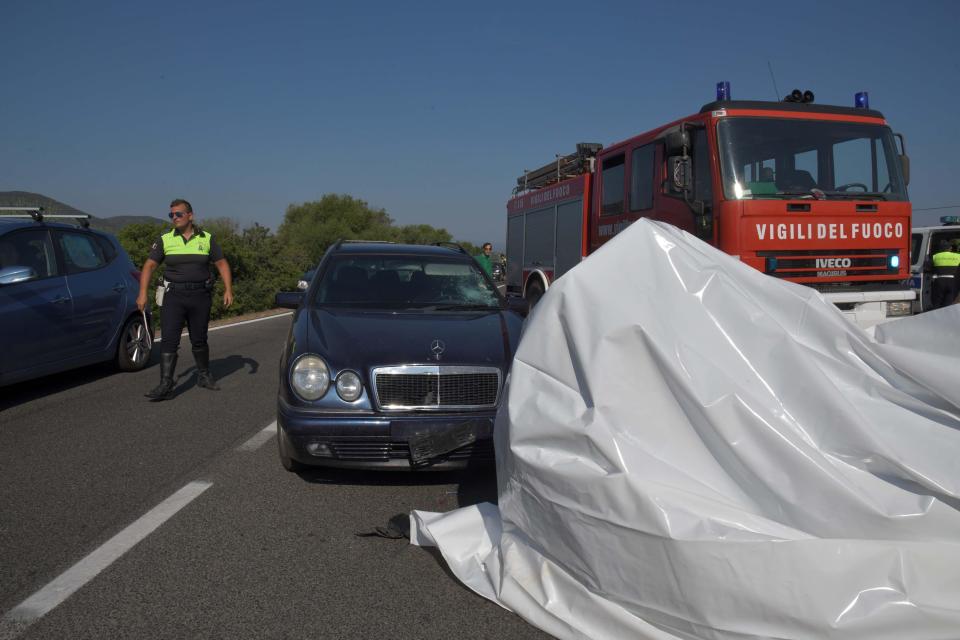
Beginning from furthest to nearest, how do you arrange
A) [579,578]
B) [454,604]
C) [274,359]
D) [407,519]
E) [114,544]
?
1. [274,359]
2. [407,519]
3. [114,544]
4. [454,604]
5. [579,578]

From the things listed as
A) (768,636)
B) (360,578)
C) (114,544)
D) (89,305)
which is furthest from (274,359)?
(768,636)

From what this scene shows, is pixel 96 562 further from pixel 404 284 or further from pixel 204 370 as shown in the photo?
pixel 204 370

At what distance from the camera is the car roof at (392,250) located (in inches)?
250

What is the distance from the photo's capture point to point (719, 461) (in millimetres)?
2529

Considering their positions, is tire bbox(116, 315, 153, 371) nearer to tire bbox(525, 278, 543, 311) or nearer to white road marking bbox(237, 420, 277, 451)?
white road marking bbox(237, 420, 277, 451)

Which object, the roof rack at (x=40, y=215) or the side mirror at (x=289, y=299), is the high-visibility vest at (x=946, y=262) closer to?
the side mirror at (x=289, y=299)

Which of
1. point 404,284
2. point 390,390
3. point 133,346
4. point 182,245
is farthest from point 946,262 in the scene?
point 133,346

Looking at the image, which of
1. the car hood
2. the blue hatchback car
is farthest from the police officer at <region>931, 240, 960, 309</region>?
the blue hatchback car

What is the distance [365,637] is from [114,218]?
20365 mm

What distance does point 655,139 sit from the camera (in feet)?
25.7

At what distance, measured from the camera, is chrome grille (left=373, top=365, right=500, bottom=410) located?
434 centimetres

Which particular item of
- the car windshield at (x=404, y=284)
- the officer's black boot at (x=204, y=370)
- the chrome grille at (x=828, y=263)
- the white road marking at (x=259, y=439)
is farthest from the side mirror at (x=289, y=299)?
the chrome grille at (x=828, y=263)

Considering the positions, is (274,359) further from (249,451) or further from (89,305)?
(249,451)

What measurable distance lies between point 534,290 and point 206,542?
28.6 ft
